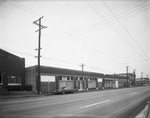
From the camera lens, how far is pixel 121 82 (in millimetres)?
87938

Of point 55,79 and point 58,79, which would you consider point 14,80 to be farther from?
point 58,79

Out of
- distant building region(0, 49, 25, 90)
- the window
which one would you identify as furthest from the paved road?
the window

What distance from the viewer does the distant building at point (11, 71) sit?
31328 mm

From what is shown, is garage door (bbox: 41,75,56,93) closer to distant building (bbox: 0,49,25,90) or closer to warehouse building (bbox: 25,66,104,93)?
warehouse building (bbox: 25,66,104,93)

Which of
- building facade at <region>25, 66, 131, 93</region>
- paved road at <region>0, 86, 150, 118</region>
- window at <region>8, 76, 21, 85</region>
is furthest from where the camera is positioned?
building facade at <region>25, 66, 131, 93</region>

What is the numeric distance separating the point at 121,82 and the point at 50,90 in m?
59.3

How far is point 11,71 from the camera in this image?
34.3 m

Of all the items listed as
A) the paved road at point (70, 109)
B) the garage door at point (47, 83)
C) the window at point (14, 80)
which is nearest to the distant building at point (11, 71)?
the window at point (14, 80)

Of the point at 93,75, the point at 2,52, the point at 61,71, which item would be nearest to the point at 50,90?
the point at 61,71

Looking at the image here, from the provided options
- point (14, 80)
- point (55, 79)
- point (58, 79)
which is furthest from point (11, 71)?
point (58, 79)

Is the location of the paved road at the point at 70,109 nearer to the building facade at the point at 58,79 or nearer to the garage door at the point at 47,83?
the building facade at the point at 58,79

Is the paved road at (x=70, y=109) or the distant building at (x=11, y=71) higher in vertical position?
the distant building at (x=11, y=71)

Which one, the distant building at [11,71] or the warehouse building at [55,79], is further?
the warehouse building at [55,79]

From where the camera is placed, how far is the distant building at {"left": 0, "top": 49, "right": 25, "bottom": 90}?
31.3 m
